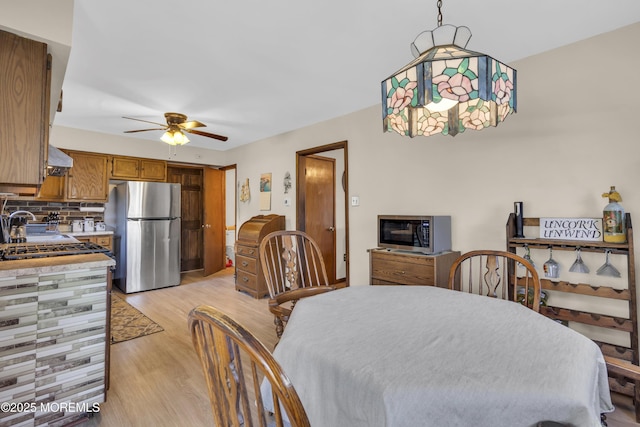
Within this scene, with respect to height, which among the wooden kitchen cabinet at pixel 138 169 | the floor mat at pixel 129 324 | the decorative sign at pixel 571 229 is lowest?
the floor mat at pixel 129 324

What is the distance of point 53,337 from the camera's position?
163cm

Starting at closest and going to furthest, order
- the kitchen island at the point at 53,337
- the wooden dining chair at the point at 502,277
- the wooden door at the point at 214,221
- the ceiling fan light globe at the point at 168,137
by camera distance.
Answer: the kitchen island at the point at 53,337
the wooden dining chair at the point at 502,277
the ceiling fan light globe at the point at 168,137
the wooden door at the point at 214,221

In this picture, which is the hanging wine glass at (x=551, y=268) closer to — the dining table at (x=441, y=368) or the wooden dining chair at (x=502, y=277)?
the wooden dining chair at (x=502, y=277)

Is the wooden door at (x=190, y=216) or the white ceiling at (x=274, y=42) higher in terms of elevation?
the white ceiling at (x=274, y=42)

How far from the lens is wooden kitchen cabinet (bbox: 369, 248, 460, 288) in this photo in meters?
2.35

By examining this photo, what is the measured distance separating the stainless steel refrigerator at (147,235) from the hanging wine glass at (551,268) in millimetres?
4629

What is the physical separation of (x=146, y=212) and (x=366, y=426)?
459cm

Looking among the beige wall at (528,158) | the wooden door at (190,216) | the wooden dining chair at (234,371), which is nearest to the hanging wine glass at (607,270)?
the beige wall at (528,158)

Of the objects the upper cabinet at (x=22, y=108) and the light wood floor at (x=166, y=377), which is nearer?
the upper cabinet at (x=22, y=108)

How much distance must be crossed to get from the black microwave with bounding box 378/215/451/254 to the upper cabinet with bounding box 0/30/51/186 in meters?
2.44

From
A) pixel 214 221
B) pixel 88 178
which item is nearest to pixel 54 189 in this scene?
pixel 88 178

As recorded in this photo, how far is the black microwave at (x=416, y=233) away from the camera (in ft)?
8.06

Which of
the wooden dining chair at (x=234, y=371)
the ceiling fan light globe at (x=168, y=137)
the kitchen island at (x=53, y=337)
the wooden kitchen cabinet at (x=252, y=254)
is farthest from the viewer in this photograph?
the wooden kitchen cabinet at (x=252, y=254)

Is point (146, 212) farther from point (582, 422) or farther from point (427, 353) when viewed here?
point (582, 422)
